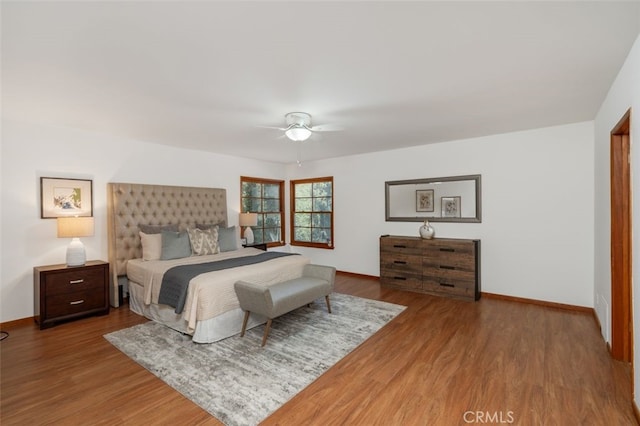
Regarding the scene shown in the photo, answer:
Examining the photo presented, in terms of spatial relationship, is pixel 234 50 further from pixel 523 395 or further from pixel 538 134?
pixel 538 134

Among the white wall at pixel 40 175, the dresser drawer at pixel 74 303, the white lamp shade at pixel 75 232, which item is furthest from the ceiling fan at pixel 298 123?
the dresser drawer at pixel 74 303

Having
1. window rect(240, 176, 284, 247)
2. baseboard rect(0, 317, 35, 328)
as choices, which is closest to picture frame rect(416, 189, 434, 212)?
window rect(240, 176, 284, 247)

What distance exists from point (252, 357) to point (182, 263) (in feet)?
5.45

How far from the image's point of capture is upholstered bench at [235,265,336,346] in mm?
2791

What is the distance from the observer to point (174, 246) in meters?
4.04

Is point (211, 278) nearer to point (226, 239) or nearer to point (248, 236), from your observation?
point (226, 239)

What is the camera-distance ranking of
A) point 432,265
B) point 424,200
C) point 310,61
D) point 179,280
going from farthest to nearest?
point 424,200 → point 432,265 → point 179,280 → point 310,61

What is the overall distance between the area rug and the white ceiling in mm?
2353

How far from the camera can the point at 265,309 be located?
279 centimetres

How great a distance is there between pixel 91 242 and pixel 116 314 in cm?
104

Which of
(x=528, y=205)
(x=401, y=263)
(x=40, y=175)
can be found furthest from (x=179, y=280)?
(x=528, y=205)

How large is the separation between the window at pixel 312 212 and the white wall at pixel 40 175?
114 inches

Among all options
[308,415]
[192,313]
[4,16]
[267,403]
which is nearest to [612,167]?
[308,415]

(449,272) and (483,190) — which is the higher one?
(483,190)
